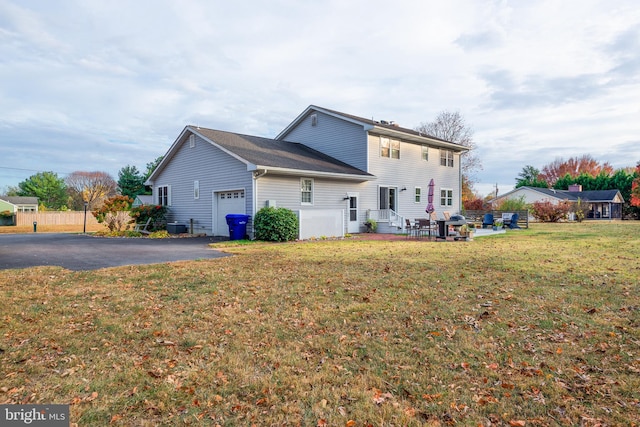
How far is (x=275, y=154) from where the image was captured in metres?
18.6

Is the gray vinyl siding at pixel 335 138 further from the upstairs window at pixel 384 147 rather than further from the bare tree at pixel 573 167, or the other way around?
the bare tree at pixel 573 167

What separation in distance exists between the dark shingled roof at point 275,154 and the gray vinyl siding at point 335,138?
466 millimetres

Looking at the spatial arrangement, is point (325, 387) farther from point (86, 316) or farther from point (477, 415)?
point (86, 316)

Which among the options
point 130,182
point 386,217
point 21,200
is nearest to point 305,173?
point 386,217

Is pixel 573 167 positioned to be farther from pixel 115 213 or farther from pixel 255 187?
pixel 115 213

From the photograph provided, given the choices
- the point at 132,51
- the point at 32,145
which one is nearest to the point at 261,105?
the point at 132,51

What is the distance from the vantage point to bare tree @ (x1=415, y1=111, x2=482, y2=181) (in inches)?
1626

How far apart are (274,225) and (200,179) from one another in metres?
6.25

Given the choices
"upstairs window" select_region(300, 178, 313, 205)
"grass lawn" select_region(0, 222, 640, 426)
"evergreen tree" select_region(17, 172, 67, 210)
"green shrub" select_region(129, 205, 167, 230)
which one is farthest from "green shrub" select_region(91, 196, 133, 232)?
"evergreen tree" select_region(17, 172, 67, 210)

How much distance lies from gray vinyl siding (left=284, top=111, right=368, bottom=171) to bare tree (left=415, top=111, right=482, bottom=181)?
71.6ft

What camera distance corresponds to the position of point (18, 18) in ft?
41.0

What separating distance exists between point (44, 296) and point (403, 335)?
5.67m

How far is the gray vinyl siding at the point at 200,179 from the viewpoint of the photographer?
16533 mm

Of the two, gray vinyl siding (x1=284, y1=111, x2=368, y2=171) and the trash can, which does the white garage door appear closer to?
the trash can
